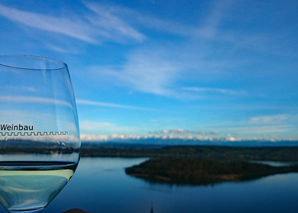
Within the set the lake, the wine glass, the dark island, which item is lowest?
the lake

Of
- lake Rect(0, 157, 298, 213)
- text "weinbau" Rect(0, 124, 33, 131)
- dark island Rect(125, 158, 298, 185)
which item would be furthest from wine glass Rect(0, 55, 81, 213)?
dark island Rect(125, 158, 298, 185)

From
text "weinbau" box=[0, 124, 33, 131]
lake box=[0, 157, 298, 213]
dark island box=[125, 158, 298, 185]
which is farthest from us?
dark island box=[125, 158, 298, 185]

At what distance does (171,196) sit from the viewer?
54.8 ft

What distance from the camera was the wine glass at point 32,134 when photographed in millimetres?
271

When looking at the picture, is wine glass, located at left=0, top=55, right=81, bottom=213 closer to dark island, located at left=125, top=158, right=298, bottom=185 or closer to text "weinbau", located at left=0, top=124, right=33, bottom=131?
text "weinbau", located at left=0, top=124, right=33, bottom=131

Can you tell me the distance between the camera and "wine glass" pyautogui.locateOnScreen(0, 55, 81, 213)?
0.27 meters

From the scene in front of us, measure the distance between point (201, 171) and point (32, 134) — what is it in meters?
21.4

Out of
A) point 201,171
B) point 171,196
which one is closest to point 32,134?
point 171,196

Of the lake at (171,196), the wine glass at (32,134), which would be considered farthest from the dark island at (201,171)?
the wine glass at (32,134)

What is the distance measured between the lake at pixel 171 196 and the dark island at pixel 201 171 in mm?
929

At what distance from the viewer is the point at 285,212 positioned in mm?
13250

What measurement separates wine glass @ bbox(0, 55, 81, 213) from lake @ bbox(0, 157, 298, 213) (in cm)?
1374

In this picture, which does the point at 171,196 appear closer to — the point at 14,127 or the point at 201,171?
the point at 201,171

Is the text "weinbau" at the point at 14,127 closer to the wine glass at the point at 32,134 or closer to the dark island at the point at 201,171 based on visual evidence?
the wine glass at the point at 32,134
